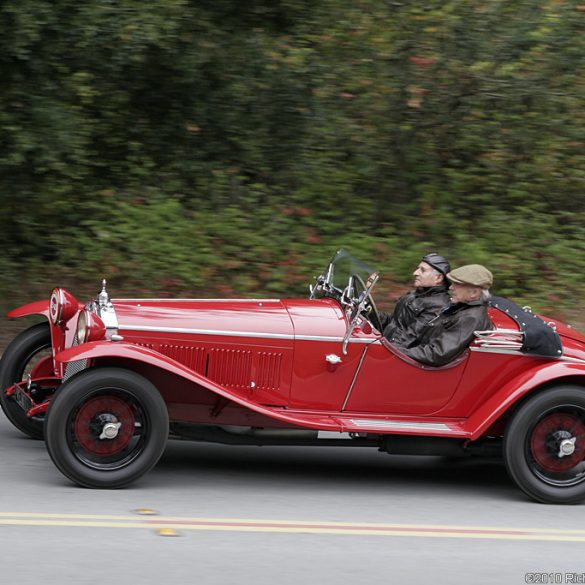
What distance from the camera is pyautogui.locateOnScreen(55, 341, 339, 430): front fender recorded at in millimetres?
5555

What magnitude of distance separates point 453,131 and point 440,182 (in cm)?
62

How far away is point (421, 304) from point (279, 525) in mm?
1836

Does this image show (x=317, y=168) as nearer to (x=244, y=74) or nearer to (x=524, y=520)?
(x=244, y=74)

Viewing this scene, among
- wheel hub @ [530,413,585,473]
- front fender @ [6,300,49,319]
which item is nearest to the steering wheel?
wheel hub @ [530,413,585,473]

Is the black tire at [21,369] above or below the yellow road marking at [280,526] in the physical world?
below

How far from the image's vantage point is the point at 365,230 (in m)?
11.5

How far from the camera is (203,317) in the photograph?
19.9 feet

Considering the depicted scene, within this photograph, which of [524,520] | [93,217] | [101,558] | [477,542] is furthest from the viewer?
[93,217]

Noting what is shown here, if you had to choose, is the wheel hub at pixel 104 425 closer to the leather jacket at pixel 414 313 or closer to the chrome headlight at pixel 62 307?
the chrome headlight at pixel 62 307

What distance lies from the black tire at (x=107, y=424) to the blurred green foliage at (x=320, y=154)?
15.5ft

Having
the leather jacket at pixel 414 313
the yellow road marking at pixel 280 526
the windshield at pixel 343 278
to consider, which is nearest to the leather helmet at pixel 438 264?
the leather jacket at pixel 414 313

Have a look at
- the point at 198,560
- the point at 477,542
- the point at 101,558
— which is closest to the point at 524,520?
the point at 477,542

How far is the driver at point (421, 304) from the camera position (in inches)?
248

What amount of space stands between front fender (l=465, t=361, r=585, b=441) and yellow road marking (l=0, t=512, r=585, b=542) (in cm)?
68
